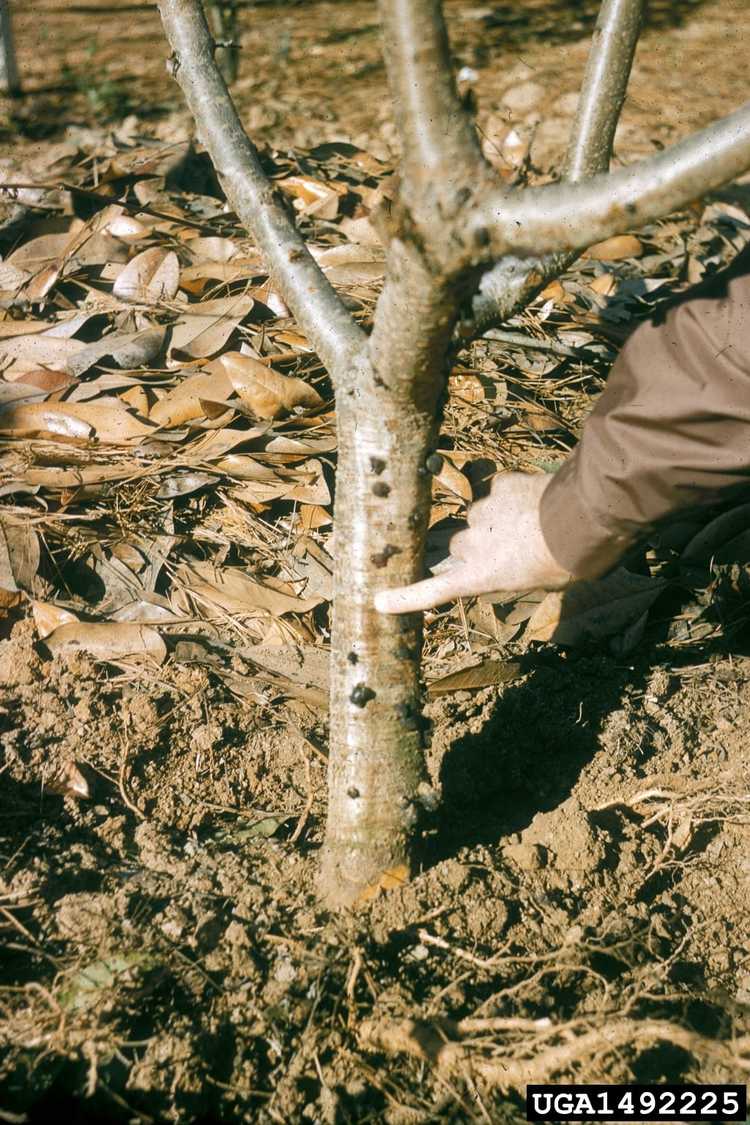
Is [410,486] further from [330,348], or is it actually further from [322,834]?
[322,834]

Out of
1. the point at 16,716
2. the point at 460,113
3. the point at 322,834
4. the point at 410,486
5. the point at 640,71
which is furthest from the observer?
the point at 640,71

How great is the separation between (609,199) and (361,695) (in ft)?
3.42

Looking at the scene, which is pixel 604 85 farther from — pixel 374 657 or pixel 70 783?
pixel 70 783

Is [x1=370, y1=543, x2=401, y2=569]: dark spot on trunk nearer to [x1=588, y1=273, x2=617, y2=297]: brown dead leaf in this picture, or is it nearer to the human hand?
the human hand

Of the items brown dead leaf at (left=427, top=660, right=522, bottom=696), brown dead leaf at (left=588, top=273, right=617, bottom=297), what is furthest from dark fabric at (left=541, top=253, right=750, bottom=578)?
brown dead leaf at (left=588, top=273, right=617, bottom=297)

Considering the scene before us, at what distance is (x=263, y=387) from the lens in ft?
9.70

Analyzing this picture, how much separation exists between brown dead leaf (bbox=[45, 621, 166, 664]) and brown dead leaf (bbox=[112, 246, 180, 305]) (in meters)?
1.34

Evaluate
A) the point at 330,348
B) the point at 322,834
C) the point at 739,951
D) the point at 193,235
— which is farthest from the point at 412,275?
the point at 193,235

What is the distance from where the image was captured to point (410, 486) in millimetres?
1864

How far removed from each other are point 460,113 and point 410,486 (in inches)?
27.4

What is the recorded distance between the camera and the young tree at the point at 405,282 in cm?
138

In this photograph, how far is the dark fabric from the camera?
70.0 inches

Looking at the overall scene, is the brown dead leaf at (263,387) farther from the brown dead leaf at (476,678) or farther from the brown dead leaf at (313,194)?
the brown dead leaf at (313,194)

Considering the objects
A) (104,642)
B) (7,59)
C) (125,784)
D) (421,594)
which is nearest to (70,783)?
(125,784)
